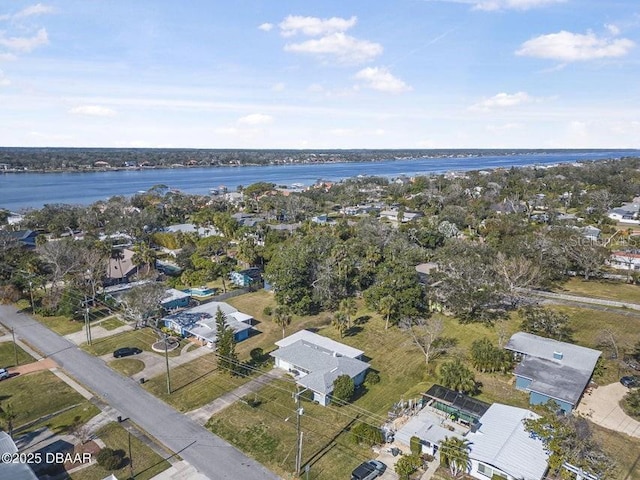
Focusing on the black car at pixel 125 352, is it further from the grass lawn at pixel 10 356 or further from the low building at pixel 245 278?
the low building at pixel 245 278

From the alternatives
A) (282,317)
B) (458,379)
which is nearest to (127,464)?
(282,317)

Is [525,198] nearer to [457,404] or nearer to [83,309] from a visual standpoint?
[457,404]

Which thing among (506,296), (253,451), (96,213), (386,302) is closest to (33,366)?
(253,451)

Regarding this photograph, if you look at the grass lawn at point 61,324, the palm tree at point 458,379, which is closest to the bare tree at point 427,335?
the palm tree at point 458,379

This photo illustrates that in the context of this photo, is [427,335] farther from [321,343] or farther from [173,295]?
[173,295]

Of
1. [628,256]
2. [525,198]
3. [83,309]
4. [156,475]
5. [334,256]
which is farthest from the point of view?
[525,198]

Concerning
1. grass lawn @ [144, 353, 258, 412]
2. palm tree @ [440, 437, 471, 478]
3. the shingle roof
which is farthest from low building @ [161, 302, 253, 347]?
palm tree @ [440, 437, 471, 478]
